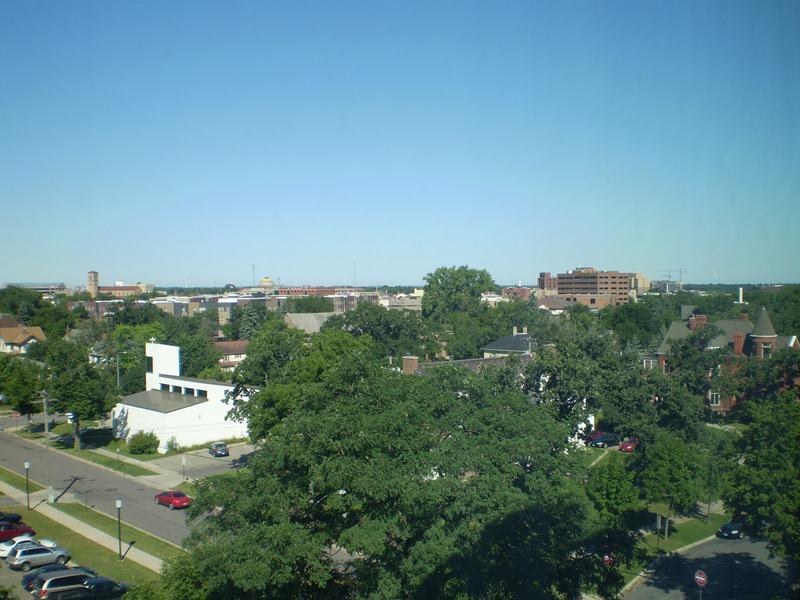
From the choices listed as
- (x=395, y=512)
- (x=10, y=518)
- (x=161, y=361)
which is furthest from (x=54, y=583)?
(x=161, y=361)

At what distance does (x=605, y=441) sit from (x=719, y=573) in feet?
42.0

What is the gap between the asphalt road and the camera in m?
12.3

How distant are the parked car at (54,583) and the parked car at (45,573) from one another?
0.06 meters

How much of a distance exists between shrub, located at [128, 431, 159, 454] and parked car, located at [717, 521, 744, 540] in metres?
22.0

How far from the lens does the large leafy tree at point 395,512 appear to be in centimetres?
892

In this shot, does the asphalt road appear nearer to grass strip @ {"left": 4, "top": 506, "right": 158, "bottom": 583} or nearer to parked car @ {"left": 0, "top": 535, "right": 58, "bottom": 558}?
grass strip @ {"left": 4, "top": 506, "right": 158, "bottom": 583}

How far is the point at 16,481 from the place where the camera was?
2219 centimetres

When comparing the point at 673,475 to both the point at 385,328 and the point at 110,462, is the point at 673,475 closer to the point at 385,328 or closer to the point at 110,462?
the point at 110,462

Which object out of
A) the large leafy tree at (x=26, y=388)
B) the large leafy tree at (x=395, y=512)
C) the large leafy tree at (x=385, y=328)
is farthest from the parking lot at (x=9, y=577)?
the large leafy tree at (x=385, y=328)

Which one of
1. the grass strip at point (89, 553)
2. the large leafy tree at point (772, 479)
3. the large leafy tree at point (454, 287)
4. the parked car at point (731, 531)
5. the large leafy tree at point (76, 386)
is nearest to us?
the large leafy tree at point (772, 479)

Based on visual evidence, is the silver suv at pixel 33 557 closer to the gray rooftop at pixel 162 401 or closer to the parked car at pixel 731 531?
the gray rooftop at pixel 162 401

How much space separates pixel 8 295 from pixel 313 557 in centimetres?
9344

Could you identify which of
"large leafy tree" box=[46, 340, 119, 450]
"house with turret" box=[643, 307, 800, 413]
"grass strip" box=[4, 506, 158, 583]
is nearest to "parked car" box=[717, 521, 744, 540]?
"house with turret" box=[643, 307, 800, 413]

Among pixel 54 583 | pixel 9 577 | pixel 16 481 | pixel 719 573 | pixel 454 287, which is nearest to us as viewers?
pixel 54 583
